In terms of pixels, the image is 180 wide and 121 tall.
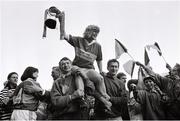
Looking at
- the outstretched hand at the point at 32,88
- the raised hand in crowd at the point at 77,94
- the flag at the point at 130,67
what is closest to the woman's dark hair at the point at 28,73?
the outstretched hand at the point at 32,88

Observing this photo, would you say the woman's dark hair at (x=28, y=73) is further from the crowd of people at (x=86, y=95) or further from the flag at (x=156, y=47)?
the flag at (x=156, y=47)

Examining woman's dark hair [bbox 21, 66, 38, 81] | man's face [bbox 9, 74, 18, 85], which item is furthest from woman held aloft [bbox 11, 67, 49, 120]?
man's face [bbox 9, 74, 18, 85]

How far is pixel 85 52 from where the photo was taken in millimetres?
6930

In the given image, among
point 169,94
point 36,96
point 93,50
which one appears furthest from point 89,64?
point 169,94

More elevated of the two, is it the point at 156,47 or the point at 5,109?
the point at 156,47

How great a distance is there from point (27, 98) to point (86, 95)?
1.18 m

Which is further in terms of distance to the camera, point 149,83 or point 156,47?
point 156,47

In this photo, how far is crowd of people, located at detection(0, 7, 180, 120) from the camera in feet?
20.2

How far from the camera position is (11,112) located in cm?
656

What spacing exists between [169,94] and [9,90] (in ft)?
11.2

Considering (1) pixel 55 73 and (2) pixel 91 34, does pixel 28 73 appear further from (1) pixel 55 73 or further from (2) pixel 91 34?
(2) pixel 91 34

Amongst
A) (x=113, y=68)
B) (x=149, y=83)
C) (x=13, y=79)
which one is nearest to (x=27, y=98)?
(x=13, y=79)

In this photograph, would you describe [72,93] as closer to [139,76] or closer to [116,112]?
[116,112]

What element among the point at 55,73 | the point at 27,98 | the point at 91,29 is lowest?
the point at 27,98
